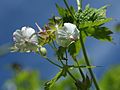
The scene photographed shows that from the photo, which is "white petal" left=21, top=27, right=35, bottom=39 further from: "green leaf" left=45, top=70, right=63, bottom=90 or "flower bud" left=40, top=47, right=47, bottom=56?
"green leaf" left=45, top=70, right=63, bottom=90

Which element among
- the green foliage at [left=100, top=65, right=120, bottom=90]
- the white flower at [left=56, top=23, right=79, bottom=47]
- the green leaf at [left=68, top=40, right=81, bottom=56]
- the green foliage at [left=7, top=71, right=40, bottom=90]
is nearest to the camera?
the white flower at [left=56, top=23, right=79, bottom=47]

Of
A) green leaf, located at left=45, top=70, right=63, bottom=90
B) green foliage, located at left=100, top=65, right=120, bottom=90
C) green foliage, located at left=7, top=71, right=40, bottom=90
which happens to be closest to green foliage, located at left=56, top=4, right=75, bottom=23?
green leaf, located at left=45, top=70, right=63, bottom=90

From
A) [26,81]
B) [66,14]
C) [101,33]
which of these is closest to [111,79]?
[26,81]

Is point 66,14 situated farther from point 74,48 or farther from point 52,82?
point 52,82

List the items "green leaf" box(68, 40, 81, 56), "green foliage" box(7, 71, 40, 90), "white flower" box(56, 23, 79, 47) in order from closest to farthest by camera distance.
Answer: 1. "white flower" box(56, 23, 79, 47)
2. "green leaf" box(68, 40, 81, 56)
3. "green foliage" box(7, 71, 40, 90)

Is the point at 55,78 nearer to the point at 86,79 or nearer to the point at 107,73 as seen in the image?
the point at 86,79

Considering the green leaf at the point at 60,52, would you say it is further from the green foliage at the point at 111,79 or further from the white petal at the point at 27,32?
the green foliage at the point at 111,79

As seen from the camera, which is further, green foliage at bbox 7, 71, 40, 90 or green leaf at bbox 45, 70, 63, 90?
green foliage at bbox 7, 71, 40, 90
